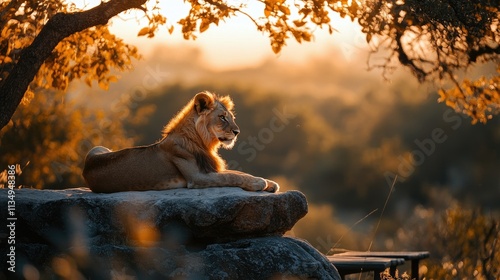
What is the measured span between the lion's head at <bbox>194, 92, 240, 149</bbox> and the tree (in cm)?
148

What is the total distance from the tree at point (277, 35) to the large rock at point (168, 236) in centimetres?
174

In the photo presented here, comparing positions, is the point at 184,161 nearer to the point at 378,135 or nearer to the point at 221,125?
the point at 221,125

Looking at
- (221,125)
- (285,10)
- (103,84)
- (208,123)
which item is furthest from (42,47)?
(285,10)

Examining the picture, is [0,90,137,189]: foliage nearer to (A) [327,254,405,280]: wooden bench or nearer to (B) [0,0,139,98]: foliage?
(B) [0,0,139,98]: foliage

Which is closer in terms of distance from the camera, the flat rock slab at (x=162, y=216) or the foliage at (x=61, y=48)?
the flat rock slab at (x=162, y=216)

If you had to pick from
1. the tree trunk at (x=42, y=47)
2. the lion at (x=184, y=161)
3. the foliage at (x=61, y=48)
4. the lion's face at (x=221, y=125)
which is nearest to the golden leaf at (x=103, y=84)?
the foliage at (x=61, y=48)

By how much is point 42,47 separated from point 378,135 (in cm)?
5273

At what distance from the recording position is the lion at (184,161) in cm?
962

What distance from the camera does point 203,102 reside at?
998 centimetres

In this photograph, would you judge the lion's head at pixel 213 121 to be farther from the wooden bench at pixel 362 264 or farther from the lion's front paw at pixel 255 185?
the wooden bench at pixel 362 264

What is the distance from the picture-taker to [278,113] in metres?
67.5

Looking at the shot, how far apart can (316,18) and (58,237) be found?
12.3ft

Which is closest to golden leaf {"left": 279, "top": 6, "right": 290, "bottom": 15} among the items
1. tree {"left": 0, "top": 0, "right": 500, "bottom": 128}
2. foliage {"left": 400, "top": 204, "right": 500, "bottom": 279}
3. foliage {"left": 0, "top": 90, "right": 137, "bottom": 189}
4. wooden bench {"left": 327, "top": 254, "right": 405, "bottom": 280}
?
tree {"left": 0, "top": 0, "right": 500, "bottom": 128}

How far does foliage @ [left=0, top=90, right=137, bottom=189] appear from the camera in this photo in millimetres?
21031
